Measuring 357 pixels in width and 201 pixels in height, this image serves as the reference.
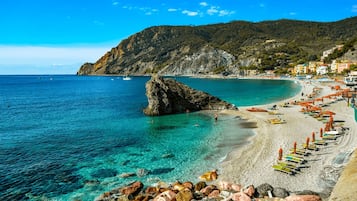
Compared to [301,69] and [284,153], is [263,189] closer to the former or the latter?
[284,153]

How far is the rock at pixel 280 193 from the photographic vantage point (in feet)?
57.1

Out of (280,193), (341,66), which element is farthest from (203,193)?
(341,66)

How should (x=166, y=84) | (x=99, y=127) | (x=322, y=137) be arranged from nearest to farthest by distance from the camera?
(x=322, y=137)
(x=99, y=127)
(x=166, y=84)

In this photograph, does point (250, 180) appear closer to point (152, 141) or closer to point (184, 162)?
point (184, 162)

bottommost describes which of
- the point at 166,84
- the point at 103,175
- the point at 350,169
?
the point at 103,175

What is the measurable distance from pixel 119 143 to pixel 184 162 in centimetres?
1037

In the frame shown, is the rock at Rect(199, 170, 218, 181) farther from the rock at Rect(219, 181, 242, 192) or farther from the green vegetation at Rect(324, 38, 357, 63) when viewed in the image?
the green vegetation at Rect(324, 38, 357, 63)

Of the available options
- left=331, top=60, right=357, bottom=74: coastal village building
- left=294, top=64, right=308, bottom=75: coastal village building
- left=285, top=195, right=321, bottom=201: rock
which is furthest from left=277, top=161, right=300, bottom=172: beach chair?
left=294, top=64, right=308, bottom=75: coastal village building

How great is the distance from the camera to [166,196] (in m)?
17.4

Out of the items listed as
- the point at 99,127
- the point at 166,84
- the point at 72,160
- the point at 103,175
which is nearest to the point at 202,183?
the point at 103,175

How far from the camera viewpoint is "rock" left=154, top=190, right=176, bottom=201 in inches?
673

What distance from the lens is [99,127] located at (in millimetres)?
41656

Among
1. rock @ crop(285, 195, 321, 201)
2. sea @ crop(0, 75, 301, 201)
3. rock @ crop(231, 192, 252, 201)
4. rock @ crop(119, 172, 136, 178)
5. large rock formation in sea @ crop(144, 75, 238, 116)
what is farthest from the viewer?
large rock formation in sea @ crop(144, 75, 238, 116)

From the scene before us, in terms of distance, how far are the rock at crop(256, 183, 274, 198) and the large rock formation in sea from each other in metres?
32.2
